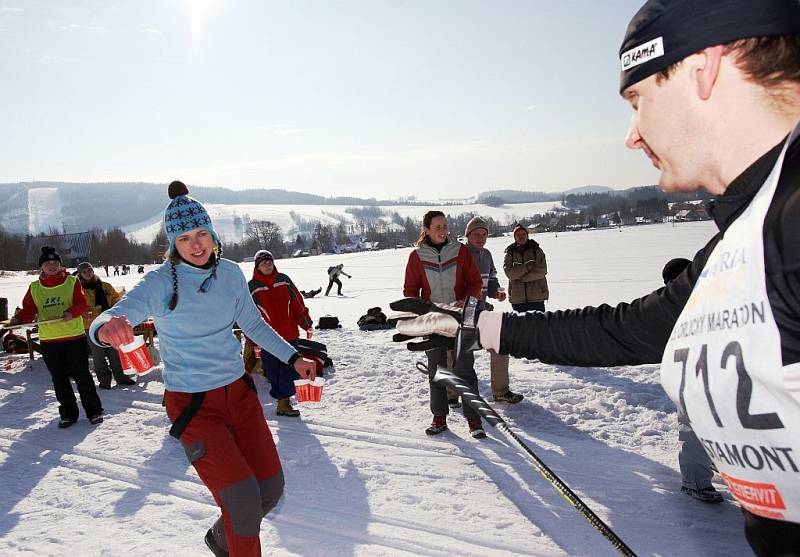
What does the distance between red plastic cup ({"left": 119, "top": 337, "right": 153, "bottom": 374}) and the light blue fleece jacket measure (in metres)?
0.20

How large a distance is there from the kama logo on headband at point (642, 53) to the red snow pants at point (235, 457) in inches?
97.6

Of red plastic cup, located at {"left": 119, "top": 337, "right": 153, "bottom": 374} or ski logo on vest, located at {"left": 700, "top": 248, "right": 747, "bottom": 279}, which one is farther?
red plastic cup, located at {"left": 119, "top": 337, "right": 153, "bottom": 374}

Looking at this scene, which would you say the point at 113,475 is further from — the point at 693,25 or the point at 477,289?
the point at 693,25

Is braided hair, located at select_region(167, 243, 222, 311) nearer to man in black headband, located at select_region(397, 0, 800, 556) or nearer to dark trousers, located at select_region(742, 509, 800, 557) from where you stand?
man in black headband, located at select_region(397, 0, 800, 556)

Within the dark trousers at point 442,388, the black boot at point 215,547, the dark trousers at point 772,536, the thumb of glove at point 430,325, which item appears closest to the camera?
the dark trousers at point 772,536

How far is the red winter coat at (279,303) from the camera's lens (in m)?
6.29

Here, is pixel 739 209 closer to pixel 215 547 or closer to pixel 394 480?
pixel 215 547

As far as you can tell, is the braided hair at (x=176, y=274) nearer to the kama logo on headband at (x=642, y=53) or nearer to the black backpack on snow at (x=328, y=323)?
the kama logo on headband at (x=642, y=53)

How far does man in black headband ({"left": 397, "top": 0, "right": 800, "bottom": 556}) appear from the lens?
0.84m

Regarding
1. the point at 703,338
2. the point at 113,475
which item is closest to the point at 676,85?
the point at 703,338

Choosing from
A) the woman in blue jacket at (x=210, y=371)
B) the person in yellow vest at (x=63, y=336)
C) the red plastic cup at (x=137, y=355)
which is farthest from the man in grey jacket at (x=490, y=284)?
the person in yellow vest at (x=63, y=336)

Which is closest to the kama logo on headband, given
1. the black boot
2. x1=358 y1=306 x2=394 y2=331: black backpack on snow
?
the black boot

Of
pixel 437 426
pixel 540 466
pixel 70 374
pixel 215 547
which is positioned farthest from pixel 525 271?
pixel 70 374

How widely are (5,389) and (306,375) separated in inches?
301
